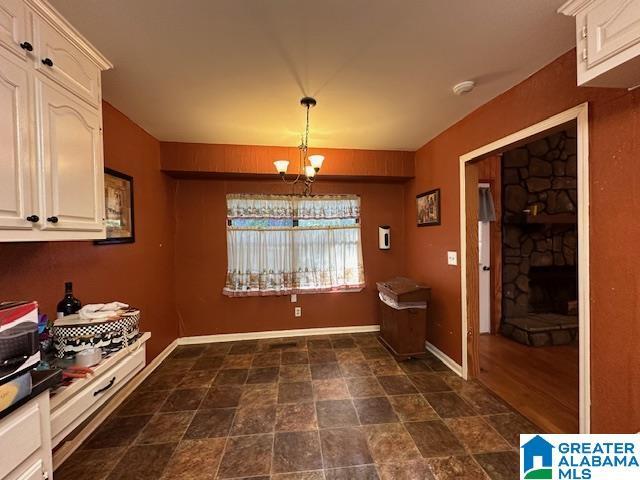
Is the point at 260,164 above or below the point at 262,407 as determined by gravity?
above

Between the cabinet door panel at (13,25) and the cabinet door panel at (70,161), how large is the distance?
14 centimetres

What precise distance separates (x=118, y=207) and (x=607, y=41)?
3311mm

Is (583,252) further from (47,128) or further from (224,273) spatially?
(224,273)

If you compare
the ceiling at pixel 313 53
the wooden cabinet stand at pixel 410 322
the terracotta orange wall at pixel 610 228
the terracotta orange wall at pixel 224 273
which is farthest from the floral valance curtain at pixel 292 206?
the terracotta orange wall at pixel 610 228

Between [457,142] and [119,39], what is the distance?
278 centimetres

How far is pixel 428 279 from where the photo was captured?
3164 mm

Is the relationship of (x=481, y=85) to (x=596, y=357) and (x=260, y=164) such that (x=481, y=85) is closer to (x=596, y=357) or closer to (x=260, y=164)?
(x=596, y=357)

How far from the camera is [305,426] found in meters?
1.90

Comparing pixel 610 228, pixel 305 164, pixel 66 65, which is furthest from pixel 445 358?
pixel 66 65

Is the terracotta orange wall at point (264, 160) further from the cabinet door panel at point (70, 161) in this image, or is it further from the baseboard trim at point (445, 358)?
the baseboard trim at point (445, 358)

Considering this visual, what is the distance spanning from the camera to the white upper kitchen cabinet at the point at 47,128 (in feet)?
3.52

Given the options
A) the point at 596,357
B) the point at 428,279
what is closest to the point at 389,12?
the point at 596,357

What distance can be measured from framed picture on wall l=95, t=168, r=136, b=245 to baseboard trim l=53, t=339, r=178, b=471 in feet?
4.32

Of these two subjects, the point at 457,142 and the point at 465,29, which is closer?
the point at 465,29
